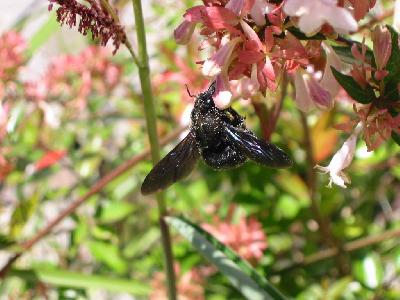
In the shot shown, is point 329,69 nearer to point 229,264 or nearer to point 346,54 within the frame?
point 346,54

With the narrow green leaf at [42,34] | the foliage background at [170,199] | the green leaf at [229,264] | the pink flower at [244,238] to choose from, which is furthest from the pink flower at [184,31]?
the narrow green leaf at [42,34]

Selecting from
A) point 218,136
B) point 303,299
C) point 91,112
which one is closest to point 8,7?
point 91,112

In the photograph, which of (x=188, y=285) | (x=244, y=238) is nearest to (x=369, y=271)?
(x=244, y=238)

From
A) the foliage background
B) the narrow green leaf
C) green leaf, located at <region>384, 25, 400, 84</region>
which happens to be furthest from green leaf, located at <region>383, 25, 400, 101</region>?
the narrow green leaf

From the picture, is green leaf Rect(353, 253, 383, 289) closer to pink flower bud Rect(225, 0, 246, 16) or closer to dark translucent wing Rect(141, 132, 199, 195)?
dark translucent wing Rect(141, 132, 199, 195)

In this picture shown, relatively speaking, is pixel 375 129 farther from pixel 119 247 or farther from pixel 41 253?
pixel 41 253

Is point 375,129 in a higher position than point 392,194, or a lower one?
lower
